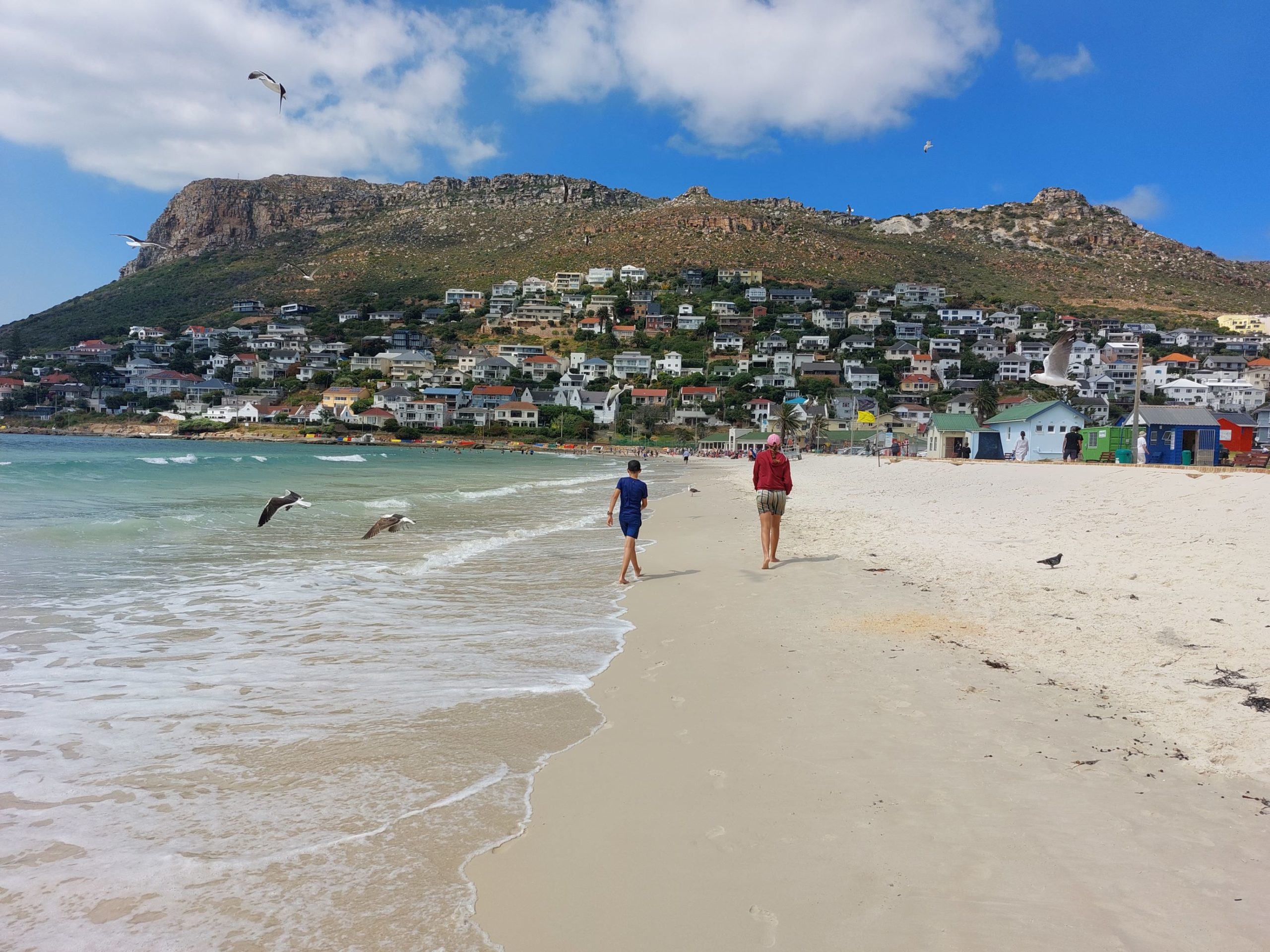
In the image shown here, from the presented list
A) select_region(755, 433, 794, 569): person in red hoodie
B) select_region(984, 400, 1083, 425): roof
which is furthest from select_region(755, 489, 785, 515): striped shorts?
select_region(984, 400, 1083, 425): roof

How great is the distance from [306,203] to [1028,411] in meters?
184

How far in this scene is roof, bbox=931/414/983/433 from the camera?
1548 inches

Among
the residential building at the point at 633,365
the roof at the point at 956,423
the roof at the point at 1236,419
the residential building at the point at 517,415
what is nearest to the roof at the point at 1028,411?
the roof at the point at 956,423

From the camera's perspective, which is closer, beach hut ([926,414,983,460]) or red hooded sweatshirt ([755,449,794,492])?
red hooded sweatshirt ([755,449,794,492])

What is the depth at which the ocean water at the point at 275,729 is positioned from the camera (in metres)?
2.61

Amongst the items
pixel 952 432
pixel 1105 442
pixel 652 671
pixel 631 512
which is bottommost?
pixel 652 671

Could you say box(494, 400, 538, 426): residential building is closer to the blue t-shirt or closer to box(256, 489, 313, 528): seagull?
box(256, 489, 313, 528): seagull

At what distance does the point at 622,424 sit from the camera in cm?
9344

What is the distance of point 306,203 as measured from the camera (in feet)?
571

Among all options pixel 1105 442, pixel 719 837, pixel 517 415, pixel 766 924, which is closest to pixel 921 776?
pixel 719 837

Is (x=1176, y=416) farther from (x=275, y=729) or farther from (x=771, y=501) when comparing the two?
(x=275, y=729)

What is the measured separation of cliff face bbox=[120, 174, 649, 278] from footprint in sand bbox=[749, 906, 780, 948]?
6792 inches

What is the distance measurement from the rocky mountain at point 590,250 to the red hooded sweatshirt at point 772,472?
411ft

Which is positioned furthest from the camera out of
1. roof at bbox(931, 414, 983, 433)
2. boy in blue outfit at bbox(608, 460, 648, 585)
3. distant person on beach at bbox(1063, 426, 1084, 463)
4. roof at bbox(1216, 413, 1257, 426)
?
roof at bbox(931, 414, 983, 433)
